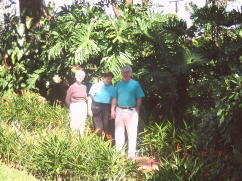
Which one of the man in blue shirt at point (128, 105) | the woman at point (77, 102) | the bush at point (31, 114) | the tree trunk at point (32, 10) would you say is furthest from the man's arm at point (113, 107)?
the tree trunk at point (32, 10)

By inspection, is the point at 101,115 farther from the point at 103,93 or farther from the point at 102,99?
the point at 103,93

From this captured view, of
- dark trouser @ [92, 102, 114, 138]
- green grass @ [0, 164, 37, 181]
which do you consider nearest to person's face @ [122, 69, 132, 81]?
dark trouser @ [92, 102, 114, 138]

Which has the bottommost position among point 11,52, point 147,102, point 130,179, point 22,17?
point 130,179

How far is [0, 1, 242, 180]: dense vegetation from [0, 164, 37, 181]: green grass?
17cm

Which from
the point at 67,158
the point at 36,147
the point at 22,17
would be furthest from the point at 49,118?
the point at 22,17

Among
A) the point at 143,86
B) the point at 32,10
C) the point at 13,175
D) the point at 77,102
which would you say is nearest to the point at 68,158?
the point at 13,175

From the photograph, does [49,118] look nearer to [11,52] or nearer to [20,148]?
[20,148]

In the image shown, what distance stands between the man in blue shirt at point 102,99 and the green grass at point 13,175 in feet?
5.91

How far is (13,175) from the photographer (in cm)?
580

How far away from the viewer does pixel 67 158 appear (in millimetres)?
5684

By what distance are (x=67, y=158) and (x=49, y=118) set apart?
321 centimetres

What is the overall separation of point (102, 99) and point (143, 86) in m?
1.42

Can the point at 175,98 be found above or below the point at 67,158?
above

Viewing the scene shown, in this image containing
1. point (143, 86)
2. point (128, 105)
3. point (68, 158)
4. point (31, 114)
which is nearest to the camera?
point (68, 158)
